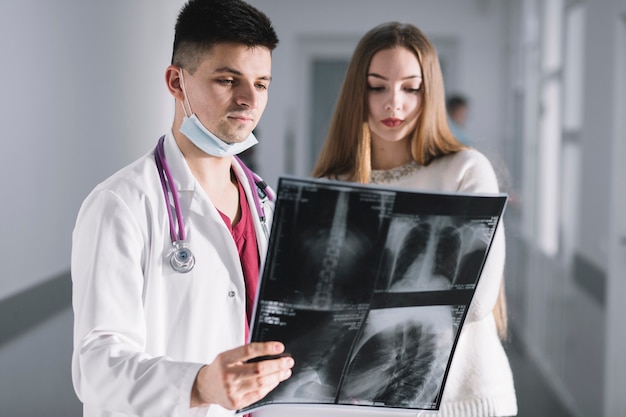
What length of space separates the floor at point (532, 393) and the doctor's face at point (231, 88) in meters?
2.50

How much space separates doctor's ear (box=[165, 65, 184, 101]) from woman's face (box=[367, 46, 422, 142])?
1.51ft

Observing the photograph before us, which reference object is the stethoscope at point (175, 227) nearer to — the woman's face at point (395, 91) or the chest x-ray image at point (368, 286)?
the chest x-ray image at point (368, 286)

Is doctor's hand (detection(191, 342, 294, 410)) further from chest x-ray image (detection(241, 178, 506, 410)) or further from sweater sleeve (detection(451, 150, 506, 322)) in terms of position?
sweater sleeve (detection(451, 150, 506, 322))

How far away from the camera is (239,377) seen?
82cm

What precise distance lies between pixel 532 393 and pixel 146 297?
9.54 feet

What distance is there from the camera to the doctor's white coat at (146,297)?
0.86 m

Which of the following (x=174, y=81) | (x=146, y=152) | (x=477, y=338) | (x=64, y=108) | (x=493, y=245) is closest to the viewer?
(x=174, y=81)

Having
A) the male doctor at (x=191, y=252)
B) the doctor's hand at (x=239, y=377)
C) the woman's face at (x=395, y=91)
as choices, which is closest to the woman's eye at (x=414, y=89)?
the woman's face at (x=395, y=91)

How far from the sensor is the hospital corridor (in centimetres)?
241

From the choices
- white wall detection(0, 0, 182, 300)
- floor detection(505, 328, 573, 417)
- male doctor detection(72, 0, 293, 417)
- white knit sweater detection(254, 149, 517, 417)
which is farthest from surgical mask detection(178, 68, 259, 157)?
floor detection(505, 328, 573, 417)

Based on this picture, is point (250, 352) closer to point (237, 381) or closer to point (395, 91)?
point (237, 381)

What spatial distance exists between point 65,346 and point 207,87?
2.14 m

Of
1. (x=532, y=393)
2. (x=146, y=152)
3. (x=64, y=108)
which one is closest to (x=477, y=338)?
(x=64, y=108)

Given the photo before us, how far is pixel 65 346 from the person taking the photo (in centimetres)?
287
